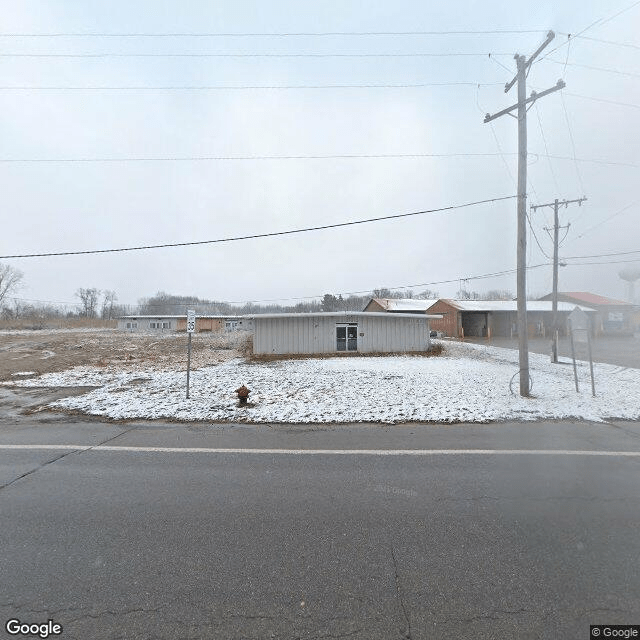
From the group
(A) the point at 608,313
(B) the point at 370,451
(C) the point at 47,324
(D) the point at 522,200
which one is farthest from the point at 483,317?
(C) the point at 47,324

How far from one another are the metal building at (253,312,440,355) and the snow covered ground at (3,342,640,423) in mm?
6603

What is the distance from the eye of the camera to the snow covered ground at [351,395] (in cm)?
708

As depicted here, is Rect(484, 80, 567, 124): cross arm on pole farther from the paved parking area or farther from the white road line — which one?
the paved parking area

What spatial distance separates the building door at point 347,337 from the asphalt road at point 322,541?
15011 millimetres

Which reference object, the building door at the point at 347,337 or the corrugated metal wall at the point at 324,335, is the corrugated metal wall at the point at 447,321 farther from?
the building door at the point at 347,337

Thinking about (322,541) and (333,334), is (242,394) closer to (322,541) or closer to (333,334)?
(322,541)

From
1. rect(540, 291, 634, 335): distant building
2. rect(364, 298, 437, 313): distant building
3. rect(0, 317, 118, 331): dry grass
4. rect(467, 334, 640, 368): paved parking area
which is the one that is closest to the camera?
rect(467, 334, 640, 368): paved parking area

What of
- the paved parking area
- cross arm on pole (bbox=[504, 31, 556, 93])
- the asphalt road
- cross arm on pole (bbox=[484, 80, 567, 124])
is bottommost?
the asphalt road

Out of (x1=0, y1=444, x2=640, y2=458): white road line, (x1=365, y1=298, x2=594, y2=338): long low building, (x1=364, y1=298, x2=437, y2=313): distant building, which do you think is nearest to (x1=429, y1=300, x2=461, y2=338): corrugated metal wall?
(x1=365, y1=298, x2=594, y2=338): long low building

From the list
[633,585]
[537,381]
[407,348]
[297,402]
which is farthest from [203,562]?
[407,348]

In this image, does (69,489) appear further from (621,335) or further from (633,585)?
(621,335)

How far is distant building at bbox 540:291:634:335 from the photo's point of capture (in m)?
38.2

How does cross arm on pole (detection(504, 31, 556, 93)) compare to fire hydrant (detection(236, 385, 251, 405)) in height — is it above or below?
above

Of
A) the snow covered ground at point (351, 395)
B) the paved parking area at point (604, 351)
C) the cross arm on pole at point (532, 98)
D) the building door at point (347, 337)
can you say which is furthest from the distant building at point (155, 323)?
the cross arm on pole at point (532, 98)
